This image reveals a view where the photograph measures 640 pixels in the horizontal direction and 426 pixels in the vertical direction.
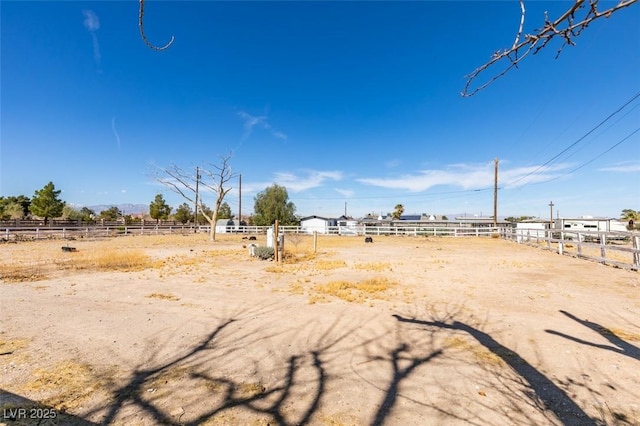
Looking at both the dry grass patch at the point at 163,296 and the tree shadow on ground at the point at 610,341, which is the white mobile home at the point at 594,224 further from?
the dry grass patch at the point at 163,296

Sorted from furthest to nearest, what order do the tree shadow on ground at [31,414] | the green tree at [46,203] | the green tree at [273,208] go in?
1. the green tree at [273,208]
2. the green tree at [46,203]
3. the tree shadow on ground at [31,414]

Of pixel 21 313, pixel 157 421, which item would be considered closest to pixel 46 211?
pixel 21 313

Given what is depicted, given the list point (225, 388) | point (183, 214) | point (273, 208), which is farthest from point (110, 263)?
point (183, 214)

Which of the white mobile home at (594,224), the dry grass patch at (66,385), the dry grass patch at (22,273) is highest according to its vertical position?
the white mobile home at (594,224)

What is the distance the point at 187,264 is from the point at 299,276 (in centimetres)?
557

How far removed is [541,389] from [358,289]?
17.0ft

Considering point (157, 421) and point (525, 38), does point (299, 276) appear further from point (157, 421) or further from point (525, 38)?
point (525, 38)

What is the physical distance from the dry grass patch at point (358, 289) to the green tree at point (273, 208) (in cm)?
4026

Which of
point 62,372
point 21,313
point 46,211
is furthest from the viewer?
point 46,211

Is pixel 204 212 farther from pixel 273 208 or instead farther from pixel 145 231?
pixel 273 208

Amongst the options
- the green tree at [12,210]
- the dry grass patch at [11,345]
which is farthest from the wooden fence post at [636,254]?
the green tree at [12,210]

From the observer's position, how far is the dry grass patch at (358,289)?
7306 mm

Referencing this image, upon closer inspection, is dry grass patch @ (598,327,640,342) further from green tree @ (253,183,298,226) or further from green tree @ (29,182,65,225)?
green tree @ (29,182,65,225)

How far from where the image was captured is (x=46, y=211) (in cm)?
3966
